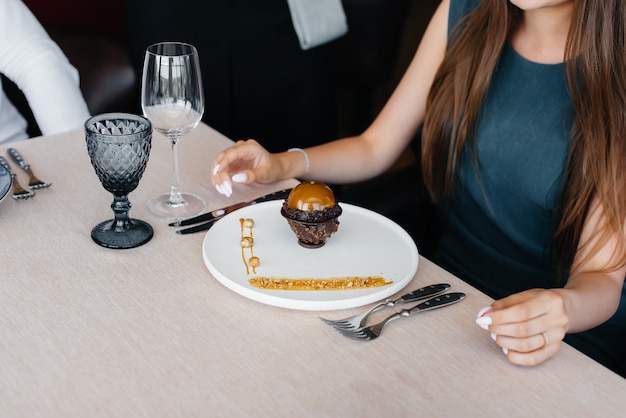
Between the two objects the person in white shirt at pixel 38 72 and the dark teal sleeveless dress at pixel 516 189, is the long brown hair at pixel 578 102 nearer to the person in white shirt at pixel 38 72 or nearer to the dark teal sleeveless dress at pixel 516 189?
the dark teal sleeveless dress at pixel 516 189

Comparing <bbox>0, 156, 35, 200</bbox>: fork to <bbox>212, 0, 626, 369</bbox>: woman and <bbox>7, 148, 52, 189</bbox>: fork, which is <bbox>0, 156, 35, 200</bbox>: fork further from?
<bbox>212, 0, 626, 369</bbox>: woman

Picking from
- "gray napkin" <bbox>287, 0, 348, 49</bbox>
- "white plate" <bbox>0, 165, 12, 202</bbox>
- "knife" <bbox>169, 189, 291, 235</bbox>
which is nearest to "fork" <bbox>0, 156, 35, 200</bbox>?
"white plate" <bbox>0, 165, 12, 202</bbox>

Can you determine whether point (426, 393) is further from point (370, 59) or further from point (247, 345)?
point (370, 59)

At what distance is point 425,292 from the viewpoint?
1.02m

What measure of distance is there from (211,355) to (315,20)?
1.47m

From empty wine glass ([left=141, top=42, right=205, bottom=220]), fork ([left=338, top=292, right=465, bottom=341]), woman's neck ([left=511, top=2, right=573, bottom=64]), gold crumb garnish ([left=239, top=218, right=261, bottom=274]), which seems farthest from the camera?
woman's neck ([left=511, top=2, right=573, bottom=64])

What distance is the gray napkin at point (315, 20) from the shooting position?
85.0 inches

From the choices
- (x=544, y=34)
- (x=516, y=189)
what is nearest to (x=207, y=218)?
(x=516, y=189)

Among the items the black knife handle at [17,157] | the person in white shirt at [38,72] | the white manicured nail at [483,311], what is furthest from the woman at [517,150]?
the person in white shirt at [38,72]

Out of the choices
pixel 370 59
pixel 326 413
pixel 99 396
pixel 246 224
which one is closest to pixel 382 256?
pixel 246 224

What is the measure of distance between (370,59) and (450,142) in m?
1.47

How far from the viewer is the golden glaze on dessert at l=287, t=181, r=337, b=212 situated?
1.06 m

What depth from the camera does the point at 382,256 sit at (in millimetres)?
1089

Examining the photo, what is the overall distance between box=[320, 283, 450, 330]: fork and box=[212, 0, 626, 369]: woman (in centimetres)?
20
